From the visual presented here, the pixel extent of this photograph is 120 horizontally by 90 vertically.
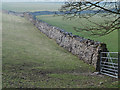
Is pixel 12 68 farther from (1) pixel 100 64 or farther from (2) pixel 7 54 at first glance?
(1) pixel 100 64

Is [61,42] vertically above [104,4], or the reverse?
[104,4]

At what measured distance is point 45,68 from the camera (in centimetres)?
1368

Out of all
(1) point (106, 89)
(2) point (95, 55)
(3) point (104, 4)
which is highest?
(3) point (104, 4)

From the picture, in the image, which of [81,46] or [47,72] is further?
[81,46]

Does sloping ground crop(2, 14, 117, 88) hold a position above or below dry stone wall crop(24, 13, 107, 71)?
below

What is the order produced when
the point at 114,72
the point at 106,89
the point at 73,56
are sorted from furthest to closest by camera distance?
1. the point at 73,56
2. the point at 114,72
3. the point at 106,89

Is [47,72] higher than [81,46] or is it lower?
lower

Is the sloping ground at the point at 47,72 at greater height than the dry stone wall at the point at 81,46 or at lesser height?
lesser

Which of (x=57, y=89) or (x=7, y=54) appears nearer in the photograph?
(x=57, y=89)

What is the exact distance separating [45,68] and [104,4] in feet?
16.0

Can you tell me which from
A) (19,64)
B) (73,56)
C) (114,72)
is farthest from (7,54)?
(114,72)

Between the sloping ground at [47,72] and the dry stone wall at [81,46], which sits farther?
the dry stone wall at [81,46]

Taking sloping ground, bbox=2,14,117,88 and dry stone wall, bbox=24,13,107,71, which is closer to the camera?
sloping ground, bbox=2,14,117,88

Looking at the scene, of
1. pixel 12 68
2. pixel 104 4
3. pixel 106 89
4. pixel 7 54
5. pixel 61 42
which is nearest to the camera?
pixel 106 89
